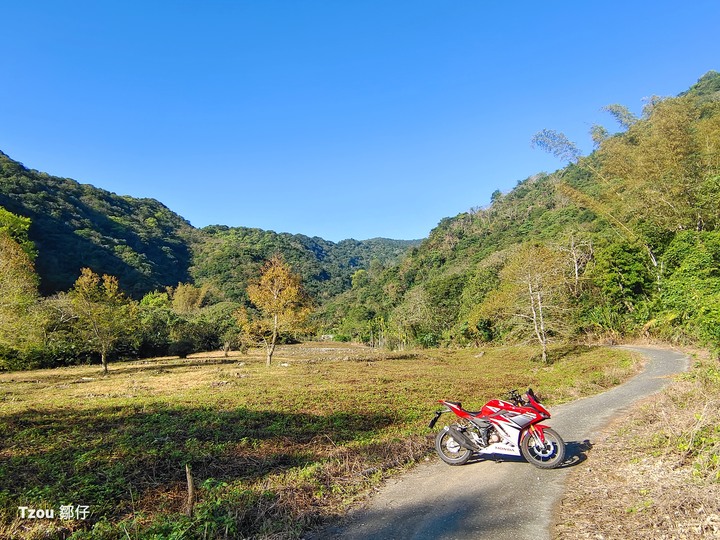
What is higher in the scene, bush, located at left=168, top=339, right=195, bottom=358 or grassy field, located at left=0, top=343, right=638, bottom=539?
grassy field, located at left=0, top=343, right=638, bottom=539

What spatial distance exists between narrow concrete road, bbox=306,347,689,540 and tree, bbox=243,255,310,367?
70.9 ft

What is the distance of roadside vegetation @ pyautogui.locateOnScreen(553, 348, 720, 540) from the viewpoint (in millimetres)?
3871

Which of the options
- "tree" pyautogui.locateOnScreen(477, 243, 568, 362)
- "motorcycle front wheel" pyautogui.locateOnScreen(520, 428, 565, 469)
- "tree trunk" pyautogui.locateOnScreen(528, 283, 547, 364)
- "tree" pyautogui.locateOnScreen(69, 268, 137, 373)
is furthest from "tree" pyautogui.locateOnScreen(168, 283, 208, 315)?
"motorcycle front wheel" pyautogui.locateOnScreen(520, 428, 565, 469)

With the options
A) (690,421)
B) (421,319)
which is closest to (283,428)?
(690,421)

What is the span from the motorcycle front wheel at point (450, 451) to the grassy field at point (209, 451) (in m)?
0.60

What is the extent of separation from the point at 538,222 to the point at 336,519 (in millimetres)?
73540

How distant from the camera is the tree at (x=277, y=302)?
27344 mm

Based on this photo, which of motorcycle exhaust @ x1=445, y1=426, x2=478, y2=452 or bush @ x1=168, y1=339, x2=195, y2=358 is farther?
bush @ x1=168, y1=339, x2=195, y2=358

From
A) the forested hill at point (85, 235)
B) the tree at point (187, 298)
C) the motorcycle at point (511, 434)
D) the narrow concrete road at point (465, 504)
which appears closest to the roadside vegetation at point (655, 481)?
the narrow concrete road at point (465, 504)

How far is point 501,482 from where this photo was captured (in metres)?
5.66

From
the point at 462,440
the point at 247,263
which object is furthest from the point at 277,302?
the point at 247,263

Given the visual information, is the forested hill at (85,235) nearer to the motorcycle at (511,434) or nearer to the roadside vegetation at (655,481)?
the motorcycle at (511,434)

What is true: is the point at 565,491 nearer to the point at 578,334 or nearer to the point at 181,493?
the point at 181,493

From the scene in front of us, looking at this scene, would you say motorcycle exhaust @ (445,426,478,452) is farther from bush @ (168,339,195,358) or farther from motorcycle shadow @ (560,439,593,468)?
bush @ (168,339,195,358)
